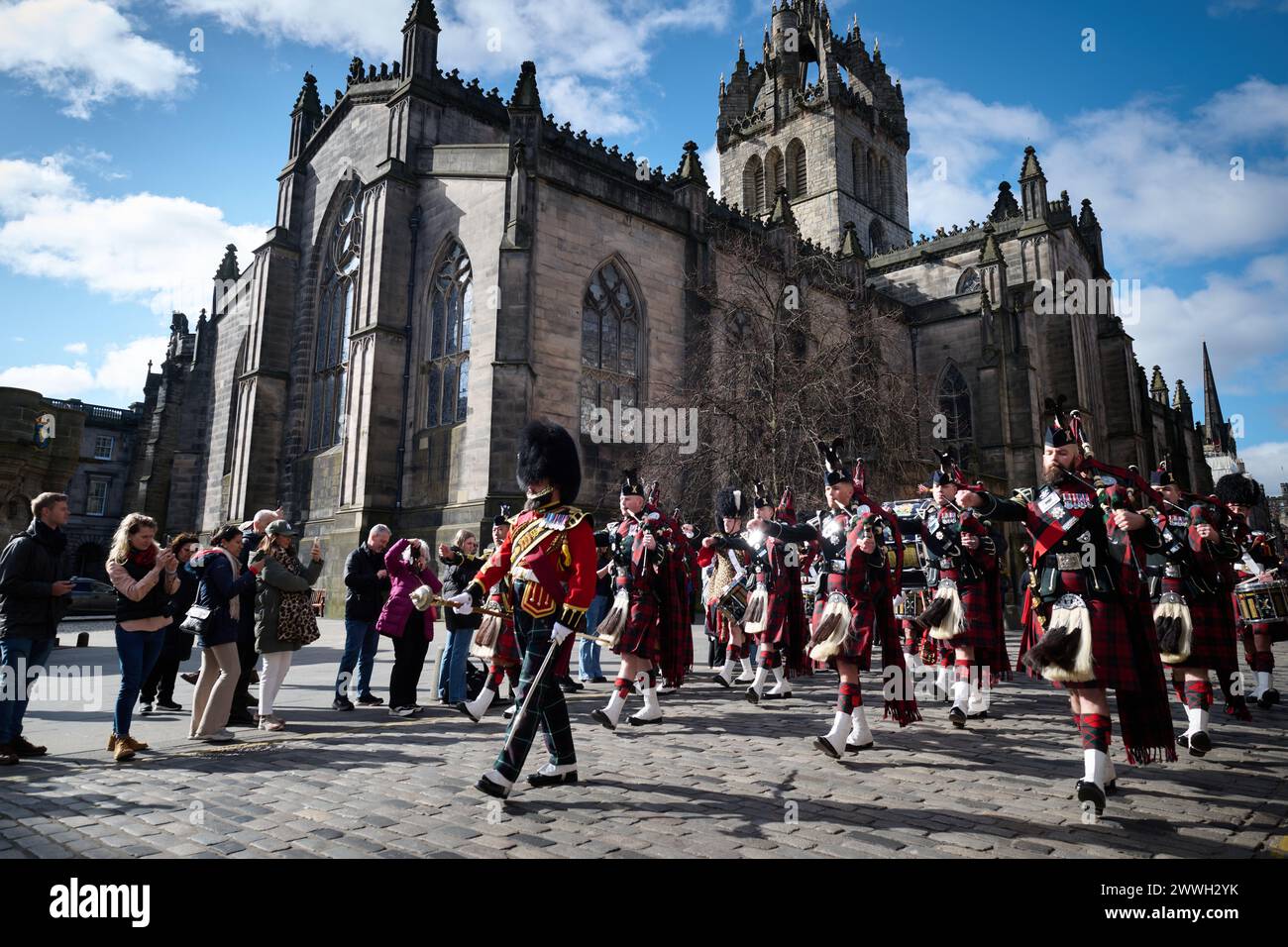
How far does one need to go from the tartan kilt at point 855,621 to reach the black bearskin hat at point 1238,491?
4.60 meters

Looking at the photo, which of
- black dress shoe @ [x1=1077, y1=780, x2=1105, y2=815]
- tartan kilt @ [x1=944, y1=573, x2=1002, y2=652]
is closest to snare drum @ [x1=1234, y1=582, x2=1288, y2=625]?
tartan kilt @ [x1=944, y1=573, x2=1002, y2=652]

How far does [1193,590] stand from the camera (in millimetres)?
6828

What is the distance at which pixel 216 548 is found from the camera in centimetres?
675

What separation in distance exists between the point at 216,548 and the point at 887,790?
19.5ft

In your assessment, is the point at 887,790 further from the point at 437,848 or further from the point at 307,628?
the point at 307,628

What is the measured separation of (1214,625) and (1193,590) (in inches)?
13.8

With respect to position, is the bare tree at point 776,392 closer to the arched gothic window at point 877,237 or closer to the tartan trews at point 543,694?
the tartan trews at point 543,694

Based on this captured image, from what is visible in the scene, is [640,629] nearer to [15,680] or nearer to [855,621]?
[855,621]

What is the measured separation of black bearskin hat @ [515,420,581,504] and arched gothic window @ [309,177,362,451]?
20.3m

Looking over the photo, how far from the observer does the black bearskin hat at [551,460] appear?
529 cm

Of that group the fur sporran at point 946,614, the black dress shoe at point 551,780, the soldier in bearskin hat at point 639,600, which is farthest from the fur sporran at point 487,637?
the fur sporran at point 946,614

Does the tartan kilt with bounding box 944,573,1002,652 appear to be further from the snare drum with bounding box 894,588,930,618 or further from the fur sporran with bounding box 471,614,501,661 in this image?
the fur sporran with bounding box 471,614,501,661

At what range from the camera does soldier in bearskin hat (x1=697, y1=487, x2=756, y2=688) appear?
949cm
